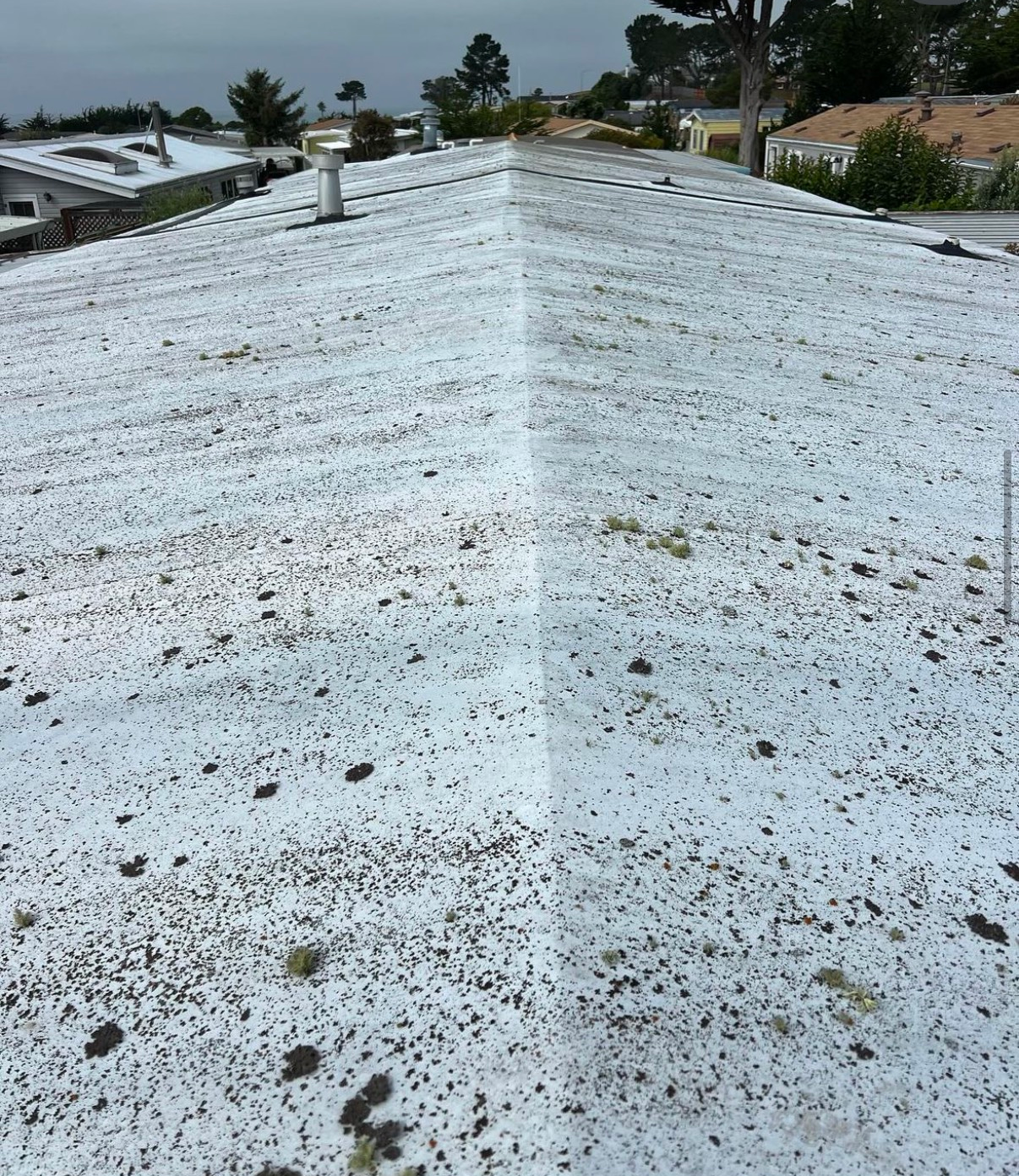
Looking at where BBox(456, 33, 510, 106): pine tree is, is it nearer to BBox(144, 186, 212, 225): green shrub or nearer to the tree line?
the tree line

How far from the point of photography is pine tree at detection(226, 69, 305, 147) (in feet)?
202

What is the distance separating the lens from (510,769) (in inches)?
67.7

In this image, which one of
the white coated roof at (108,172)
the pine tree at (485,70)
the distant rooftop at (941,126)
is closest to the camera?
the white coated roof at (108,172)

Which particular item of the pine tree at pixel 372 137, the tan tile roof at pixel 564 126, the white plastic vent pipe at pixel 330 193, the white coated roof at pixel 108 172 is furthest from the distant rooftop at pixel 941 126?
the white plastic vent pipe at pixel 330 193

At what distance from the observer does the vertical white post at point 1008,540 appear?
2.50 meters

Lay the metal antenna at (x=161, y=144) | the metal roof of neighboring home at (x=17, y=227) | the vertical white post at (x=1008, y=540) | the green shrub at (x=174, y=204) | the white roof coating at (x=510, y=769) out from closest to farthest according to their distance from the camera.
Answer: the white roof coating at (x=510, y=769), the vertical white post at (x=1008, y=540), the metal roof of neighboring home at (x=17, y=227), the green shrub at (x=174, y=204), the metal antenna at (x=161, y=144)

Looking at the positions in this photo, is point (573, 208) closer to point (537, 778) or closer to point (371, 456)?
point (371, 456)

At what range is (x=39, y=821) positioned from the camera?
5.83 ft

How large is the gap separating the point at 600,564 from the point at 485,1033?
1.33 meters

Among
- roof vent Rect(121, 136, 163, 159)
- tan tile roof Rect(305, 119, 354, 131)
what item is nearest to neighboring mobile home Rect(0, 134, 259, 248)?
roof vent Rect(121, 136, 163, 159)

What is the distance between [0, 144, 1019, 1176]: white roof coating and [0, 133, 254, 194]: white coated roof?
25.5 meters

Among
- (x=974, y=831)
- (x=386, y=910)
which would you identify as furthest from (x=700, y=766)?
(x=386, y=910)

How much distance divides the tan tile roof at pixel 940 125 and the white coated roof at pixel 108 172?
69.9 feet

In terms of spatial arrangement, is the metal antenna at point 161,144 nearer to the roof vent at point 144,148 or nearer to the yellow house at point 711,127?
the roof vent at point 144,148
